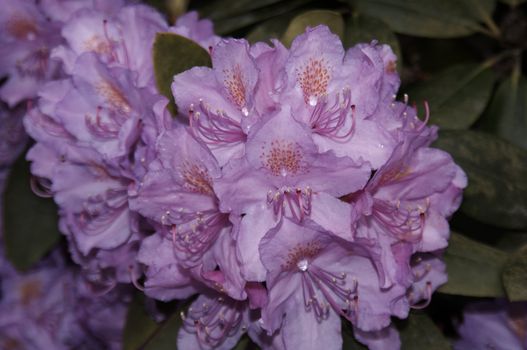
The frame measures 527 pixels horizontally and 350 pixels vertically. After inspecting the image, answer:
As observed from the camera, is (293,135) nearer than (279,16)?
Yes

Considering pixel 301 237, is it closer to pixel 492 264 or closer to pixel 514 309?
pixel 492 264

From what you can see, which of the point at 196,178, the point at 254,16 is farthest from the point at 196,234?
the point at 254,16

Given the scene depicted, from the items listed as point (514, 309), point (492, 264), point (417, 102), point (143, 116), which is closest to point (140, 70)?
point (143, 116)

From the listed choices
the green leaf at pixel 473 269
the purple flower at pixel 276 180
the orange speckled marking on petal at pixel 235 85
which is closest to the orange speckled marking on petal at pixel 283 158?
the purple flower at pixel 276 180

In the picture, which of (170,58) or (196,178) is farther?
(170,58)

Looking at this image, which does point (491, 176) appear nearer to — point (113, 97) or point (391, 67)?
point (391, 67)

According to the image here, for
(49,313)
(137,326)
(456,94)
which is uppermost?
(456,94)

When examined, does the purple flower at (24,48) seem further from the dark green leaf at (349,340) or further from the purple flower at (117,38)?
the dark green leaf at (349,340)

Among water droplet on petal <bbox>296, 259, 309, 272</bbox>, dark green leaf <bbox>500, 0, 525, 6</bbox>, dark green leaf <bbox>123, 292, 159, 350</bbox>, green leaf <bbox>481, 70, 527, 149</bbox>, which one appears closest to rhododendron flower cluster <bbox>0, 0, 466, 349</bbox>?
water droplet on petal <bbox>296, 259, 309, 272</bbox>
